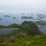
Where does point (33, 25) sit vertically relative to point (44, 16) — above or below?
below

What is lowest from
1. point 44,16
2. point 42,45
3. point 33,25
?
point 42,45

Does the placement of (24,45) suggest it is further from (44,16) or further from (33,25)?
(44,16)

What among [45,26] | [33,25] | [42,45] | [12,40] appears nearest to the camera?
[42,45]

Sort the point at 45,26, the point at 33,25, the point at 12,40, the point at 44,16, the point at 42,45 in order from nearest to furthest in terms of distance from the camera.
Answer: the point at 42,45 → the point at 12,40 → the point at 33,25 → the point at 45,26 → the point at 44,16

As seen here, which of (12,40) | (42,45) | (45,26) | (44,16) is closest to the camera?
(42,45)

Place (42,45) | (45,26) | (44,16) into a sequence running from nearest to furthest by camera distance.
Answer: (42,45) → (45,26) → (44,16)

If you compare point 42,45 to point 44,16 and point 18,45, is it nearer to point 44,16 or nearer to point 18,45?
point 18,45

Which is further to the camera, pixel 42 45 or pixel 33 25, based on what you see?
pixel 33 25

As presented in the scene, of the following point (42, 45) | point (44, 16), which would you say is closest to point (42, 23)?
point (44, 16)

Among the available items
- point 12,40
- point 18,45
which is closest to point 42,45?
point 18,45
